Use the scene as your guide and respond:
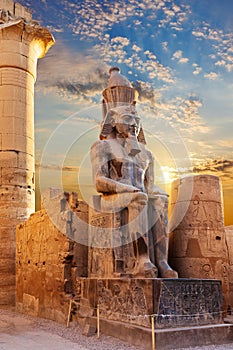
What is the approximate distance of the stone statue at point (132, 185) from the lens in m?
5.86

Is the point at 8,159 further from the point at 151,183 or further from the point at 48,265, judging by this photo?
the point at 151,183

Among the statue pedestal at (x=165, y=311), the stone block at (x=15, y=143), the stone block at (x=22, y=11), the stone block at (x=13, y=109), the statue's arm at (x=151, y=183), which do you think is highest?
the stone block at (x=22, y=11)

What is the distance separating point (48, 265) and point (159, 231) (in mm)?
Result: 2496

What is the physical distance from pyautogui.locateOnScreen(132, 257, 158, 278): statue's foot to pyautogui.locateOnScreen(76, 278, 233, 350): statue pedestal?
0.27 m

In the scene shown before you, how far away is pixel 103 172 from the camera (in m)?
6.31

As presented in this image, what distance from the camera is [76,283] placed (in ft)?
22.2

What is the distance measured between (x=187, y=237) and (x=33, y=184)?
19.5 ft

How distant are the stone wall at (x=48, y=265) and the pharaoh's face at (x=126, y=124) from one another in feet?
4.77

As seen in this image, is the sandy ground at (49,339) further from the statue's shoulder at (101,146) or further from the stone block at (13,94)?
the stone block at (13,94)

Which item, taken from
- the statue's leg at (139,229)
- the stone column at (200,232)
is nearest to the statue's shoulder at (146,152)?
the stone column at (200,232)

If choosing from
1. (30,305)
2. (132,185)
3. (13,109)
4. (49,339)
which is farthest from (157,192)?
(13,109)

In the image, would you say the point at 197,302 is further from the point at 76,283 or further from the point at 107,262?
the point at 76,283

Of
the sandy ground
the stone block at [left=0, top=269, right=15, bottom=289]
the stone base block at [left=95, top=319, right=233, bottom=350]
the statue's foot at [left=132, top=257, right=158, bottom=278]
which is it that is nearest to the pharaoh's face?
the statue's foot at [left=132, top=257, right=158, bottom=278]

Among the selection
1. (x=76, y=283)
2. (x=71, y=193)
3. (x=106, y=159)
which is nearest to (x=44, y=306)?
(x=76, y=283)
